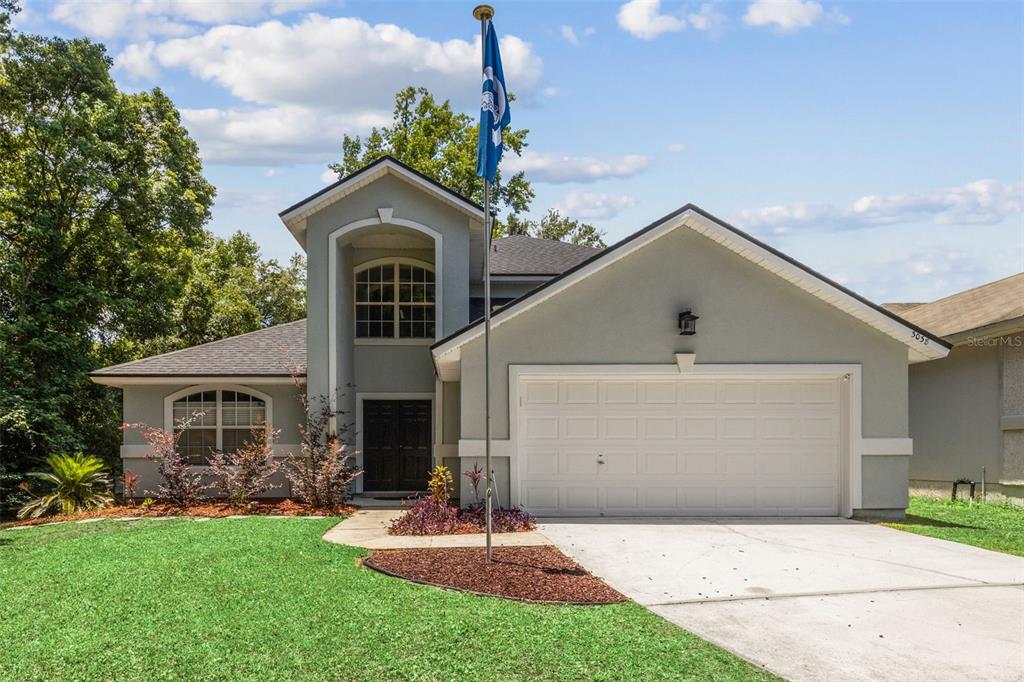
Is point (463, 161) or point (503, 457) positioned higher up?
point (463, 161)

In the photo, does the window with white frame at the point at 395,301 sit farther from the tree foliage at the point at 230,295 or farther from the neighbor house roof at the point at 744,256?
the tree foliage at the point at 230,295

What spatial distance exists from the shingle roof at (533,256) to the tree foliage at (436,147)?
11441mm

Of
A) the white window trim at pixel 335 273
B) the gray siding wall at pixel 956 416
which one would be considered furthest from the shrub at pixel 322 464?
the gray siding wall at pixel 956 416

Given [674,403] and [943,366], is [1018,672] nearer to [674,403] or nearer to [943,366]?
[674,403]

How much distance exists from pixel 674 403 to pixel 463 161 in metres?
21.5

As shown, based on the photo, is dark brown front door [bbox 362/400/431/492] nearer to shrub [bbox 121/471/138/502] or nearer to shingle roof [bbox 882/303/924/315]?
shrub [bbox 121/471/138/502]

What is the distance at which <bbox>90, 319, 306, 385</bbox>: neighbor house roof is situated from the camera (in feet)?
47.4

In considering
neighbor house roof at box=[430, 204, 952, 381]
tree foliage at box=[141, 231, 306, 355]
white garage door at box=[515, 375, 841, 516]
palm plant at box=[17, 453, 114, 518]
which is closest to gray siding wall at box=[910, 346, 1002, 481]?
neighbor house roof at box=[430, 204, 952, 381]

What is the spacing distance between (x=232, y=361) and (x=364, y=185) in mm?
4713

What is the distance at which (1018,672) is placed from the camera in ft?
17.2

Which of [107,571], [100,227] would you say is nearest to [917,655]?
[107,571]

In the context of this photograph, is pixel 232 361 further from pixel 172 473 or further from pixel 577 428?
pixel 577 428

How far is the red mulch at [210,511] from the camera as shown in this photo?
12.8 metres

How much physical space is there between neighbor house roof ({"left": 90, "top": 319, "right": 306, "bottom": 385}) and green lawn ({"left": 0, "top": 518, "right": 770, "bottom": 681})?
20.1 feet
